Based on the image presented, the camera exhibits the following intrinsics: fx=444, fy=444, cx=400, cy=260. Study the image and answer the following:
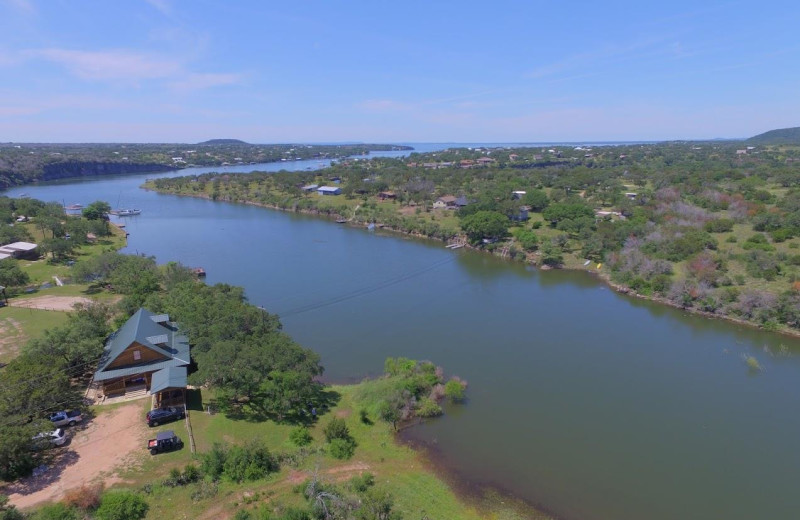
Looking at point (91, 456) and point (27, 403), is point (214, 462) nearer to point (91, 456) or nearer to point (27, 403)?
point (91, 456)

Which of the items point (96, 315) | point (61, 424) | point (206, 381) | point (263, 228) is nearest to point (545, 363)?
point (206, 381)

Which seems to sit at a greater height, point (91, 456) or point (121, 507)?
point (121, 507)

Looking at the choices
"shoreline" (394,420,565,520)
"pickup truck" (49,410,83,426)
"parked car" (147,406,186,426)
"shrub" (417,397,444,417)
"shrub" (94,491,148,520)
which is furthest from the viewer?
"shrub" (417,397,444,417)

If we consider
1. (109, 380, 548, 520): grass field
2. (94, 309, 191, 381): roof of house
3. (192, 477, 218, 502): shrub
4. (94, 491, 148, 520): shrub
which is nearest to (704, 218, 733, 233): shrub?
(109, 380, 548, 520): grass field

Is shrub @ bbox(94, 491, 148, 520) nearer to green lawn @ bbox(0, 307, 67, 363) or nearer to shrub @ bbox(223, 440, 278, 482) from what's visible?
shrub @ bbox(223, 440, 278, 482)

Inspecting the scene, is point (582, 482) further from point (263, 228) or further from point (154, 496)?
point (263, 228)

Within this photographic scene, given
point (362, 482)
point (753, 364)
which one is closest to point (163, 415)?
point (362, 482)
